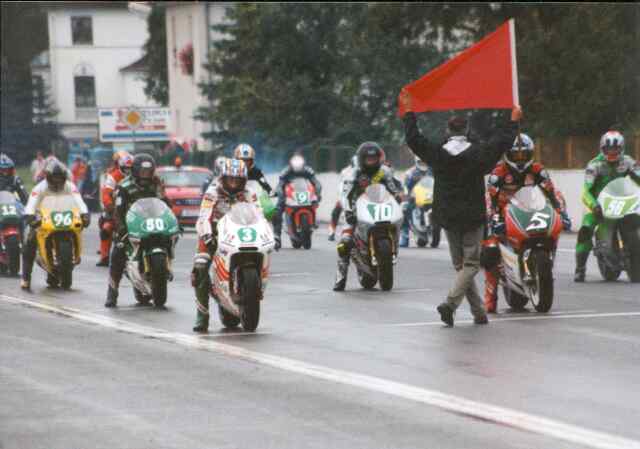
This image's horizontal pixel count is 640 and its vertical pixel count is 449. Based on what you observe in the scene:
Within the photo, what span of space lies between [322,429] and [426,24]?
4285 cm

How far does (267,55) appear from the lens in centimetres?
5338

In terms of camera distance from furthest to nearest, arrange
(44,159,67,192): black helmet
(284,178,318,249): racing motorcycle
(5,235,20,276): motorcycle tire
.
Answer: (284,178,318,249): racing motorcycle < (5,235,20,276): motorcycle tire < (44,159,67,192): black helmet

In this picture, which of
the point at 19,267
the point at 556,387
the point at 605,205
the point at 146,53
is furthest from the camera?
the point at 146,53

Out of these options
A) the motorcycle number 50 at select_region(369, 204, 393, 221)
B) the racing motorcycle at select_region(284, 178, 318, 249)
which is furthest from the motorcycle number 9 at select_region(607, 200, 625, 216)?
the racing motorcycle at select_region(284, 178, 318, 249)

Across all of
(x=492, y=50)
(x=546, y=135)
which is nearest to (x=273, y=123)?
(x=546, y=135)

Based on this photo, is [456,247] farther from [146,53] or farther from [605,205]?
[146,53]

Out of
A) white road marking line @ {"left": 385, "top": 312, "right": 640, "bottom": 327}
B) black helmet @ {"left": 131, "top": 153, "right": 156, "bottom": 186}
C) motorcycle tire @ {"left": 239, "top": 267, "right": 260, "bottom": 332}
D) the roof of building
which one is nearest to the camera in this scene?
motorcycle tire @ {"left": 239, "top": 267, "right": 260, "bottom": 332}

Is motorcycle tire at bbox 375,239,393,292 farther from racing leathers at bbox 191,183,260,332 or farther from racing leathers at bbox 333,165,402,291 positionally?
racing leathers at bbox 191,183,260,332

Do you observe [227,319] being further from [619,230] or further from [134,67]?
[134,67]

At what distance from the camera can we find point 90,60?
366ft

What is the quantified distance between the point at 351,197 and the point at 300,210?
9.96 m

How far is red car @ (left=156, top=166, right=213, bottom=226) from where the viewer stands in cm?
3694

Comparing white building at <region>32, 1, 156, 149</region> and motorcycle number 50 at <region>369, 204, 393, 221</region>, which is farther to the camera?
white building at <region>32, 1, 156, 149</region>

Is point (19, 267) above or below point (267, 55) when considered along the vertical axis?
below
